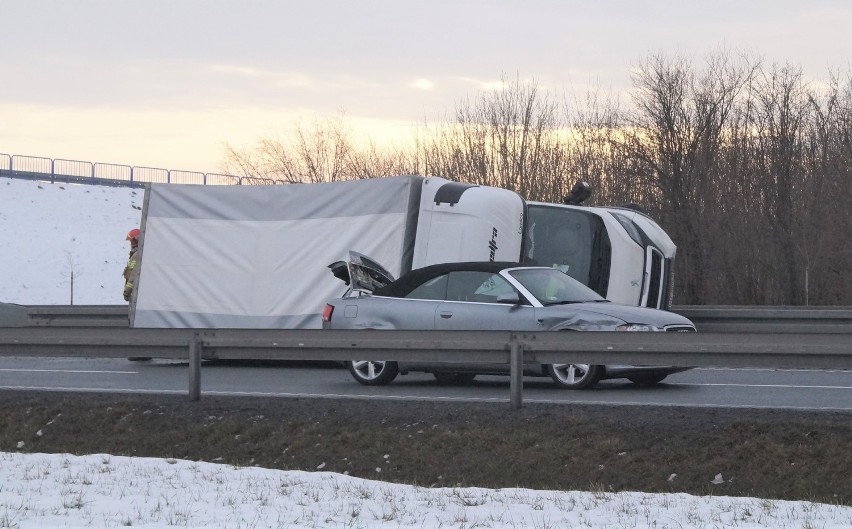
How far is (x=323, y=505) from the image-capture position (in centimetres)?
762

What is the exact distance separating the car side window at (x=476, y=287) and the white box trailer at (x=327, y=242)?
2435 mm

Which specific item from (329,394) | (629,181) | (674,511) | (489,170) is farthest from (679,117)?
(674,511)

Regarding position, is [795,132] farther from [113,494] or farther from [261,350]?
[113,494]

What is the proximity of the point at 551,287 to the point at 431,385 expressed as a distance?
1.86m

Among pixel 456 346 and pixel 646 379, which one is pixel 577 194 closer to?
pixel 646 379

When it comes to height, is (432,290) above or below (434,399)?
above

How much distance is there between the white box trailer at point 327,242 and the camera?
56.5 feet

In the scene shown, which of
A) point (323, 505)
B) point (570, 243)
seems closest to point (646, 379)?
point (570, 243)

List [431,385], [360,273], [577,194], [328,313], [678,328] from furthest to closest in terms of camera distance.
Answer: [577,194] < [360,273] < [328,313] < [431,385] < [678,328]

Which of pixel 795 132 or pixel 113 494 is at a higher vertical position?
pixel 795 132

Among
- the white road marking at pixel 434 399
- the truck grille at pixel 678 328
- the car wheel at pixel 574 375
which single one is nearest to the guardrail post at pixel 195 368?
the white road marking at pixel 434 399

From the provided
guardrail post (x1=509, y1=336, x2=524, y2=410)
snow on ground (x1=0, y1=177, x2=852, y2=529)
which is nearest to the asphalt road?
guardrail post (x1=509, y1=336, x2=524, y2=410)

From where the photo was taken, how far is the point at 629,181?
45469 millimetres

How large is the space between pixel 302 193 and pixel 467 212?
2747 millimetres
